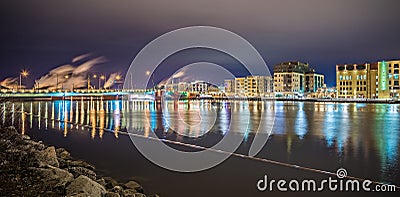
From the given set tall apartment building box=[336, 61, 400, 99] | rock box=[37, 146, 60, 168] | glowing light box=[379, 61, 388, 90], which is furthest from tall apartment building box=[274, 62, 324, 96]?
rock box=[37, 146, 60, 168]

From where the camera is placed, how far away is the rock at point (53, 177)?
249 inches

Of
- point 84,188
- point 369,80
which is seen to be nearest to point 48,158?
point 84,188

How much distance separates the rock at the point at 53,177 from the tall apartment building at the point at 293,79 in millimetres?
148145

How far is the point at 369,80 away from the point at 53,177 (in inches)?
4157

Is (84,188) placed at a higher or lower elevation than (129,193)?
higher

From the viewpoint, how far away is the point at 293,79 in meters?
155

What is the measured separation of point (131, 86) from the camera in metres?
113

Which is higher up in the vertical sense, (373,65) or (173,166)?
(373,65)

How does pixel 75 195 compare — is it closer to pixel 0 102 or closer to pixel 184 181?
pixel 184 181

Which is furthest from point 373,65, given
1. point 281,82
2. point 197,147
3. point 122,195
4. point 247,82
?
point 122,195

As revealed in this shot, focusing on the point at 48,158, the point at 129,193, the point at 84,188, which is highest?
the point at 48,158

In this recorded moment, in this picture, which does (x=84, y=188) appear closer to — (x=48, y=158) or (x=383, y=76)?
(x=48, y=158)

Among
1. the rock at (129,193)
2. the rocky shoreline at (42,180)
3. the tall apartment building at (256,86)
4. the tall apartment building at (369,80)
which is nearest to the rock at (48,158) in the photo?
the rocky shoreline at (42,180)

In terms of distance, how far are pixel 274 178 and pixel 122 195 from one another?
406cm
